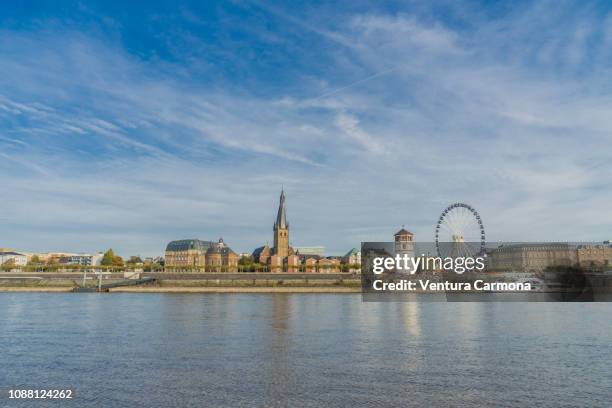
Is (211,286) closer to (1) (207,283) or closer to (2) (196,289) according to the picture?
(1) (207,283)

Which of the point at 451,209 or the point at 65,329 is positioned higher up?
the point at 451,209

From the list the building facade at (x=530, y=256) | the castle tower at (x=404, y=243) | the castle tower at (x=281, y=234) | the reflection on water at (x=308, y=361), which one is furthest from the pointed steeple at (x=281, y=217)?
the reflection on water at (x=308, y=361)

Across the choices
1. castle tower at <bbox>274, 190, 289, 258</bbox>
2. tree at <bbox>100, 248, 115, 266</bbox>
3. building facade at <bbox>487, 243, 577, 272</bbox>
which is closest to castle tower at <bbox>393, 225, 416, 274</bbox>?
building facade at <bbox>487, 243, 577, 272</bbox>

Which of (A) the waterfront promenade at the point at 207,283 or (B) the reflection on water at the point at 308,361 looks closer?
(B) the reflection on water at the point at 308,361

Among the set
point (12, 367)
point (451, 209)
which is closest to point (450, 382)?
point (12, 367)

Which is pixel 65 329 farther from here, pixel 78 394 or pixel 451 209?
pixel 451 209

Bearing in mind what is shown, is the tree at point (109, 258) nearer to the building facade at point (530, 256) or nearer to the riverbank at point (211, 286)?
the riverbank at point (211, 286)

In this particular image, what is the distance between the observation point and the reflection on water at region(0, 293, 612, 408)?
2284 centimetres

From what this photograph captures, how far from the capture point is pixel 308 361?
97.6 ft

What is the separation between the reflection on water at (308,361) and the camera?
22.8m

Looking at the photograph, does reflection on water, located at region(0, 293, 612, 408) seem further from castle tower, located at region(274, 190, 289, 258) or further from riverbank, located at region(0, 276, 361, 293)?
castle tower, located at region(274, 190, 289, 258)

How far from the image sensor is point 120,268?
529 feet

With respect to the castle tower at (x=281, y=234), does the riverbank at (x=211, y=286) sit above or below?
below

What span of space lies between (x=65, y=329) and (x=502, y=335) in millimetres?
34156
